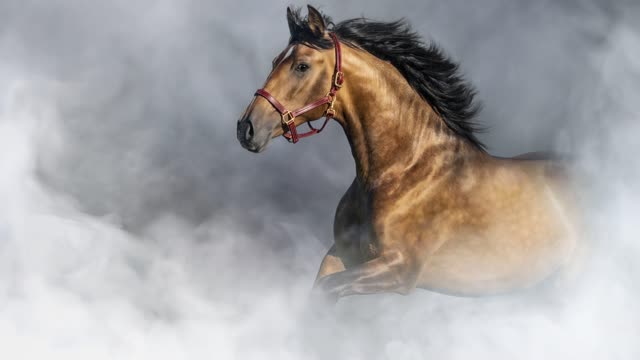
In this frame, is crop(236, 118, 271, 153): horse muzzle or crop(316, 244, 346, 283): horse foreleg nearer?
crop(236, 118, 271, 153): horse muzzle

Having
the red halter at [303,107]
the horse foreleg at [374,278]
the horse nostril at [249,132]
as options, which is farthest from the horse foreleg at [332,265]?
the horse nostril at [249,132]

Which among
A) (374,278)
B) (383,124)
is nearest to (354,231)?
(374,278)

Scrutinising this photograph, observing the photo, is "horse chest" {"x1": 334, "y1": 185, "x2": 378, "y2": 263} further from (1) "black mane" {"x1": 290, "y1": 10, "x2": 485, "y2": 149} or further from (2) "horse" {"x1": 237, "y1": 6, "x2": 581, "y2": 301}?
(1) "black mane" {"x1": 290, "y1": 10, "x2": 485, "y2": 149}

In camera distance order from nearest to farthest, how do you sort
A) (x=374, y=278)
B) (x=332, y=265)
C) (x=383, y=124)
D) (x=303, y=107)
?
(x=374, y=278)
(x=303, y=107)
(x=383, y=124)
(x=332, y=265)

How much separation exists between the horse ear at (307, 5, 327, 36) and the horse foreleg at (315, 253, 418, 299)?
3.53 feet

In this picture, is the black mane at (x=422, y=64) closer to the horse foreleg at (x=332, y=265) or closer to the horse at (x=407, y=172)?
the horse at (x=407, y=172)

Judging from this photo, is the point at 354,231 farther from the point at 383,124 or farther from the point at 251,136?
the point at 251,136

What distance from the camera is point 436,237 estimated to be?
189 inches

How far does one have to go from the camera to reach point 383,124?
4.80m

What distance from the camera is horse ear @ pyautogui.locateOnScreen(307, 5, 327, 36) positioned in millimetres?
4723

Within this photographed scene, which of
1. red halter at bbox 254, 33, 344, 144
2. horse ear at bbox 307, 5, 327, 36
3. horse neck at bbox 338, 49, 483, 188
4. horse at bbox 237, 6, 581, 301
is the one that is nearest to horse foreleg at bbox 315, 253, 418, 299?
horse at bbox 237, 6, 581, 301

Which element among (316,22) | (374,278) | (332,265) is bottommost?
(374,278)

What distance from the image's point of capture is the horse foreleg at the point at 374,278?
458 centimetres

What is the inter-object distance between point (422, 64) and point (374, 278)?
1.11m
